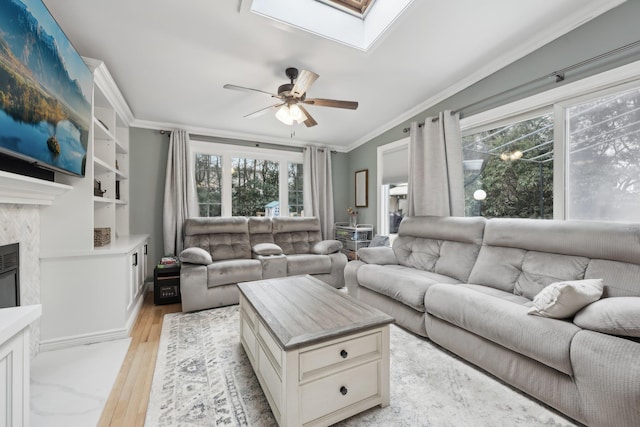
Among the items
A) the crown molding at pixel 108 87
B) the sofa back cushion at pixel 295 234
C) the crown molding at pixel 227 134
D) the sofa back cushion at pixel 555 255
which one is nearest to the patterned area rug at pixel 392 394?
the sofa back cushion at pixel 555 255

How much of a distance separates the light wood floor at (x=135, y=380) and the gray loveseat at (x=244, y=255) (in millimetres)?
471

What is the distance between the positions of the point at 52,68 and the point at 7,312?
1536 millimetres

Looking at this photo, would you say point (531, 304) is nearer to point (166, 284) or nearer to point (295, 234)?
point (295, 234)

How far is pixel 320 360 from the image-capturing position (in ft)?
4.42

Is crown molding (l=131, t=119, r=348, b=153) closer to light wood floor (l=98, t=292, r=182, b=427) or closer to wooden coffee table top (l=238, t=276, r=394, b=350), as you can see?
light wood floor (l=98, t=292, r=182, b=427)

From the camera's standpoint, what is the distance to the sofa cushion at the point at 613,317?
49.0 inches

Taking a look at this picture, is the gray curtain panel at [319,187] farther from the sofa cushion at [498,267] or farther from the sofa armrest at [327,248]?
the sofa cushion at [498,267]

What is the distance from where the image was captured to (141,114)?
11.5 feet

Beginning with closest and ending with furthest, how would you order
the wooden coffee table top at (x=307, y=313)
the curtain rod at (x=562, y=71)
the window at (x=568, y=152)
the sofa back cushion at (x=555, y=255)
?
the wooden coffee table top at (x=307, y=313) → the sofa back cushion at (x=555, y=255) → the curtain rod at (x=562, y=71) → the window at (x=568, y=152)

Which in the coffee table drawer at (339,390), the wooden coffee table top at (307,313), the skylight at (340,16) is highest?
the skylight at (340,16)

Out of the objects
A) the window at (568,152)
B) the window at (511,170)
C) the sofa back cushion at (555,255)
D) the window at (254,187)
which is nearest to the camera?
the sofa back cushion at (555,255)

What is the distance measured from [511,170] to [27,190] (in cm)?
401

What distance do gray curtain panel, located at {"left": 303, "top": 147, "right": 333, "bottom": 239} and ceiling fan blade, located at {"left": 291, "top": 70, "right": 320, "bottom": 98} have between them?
7.28 feet

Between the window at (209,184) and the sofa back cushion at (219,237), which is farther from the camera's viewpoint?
the window at (209,184)
